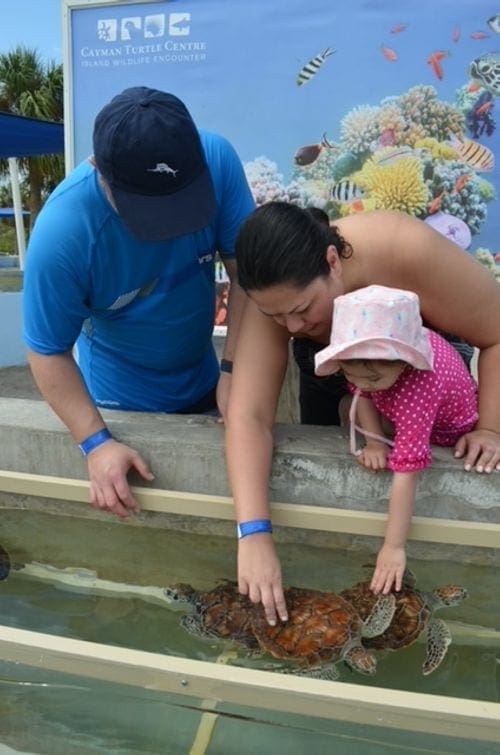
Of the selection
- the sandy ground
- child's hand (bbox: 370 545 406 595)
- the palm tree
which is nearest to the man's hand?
child's hand (bbox: 370 545 406 595)

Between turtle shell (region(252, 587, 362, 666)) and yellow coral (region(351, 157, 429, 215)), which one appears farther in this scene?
yellow coral (region(351, 157, 429, 215))

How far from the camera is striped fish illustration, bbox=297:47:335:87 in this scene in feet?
11.5

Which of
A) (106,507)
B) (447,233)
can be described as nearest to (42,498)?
(106,507)

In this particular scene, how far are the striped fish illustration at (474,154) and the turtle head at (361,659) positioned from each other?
255 cm

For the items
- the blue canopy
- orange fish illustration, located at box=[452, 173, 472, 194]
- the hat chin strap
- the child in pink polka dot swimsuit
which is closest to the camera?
the child in pink polka dot swimsuit

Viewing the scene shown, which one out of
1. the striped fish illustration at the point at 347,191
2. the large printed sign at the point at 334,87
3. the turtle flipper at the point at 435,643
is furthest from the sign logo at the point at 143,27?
the turtle flipper at the point at 435,643

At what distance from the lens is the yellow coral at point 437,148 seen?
11.3ft

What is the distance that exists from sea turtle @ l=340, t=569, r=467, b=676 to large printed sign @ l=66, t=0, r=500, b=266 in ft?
7.05

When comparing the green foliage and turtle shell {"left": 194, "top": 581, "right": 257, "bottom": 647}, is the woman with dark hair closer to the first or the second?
turtle shell {"left": 194, "top": 581, "right": 257, "bottom": 647}

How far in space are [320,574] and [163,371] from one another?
0.81 m

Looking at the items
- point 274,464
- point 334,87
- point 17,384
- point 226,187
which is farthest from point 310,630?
point 17,384

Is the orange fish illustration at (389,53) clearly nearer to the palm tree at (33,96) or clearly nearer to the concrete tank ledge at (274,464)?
the concrete tank ledge at (274,464)

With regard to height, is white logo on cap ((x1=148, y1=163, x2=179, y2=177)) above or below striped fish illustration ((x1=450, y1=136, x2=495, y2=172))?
below

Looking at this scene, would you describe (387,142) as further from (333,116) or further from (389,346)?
(389,346)
